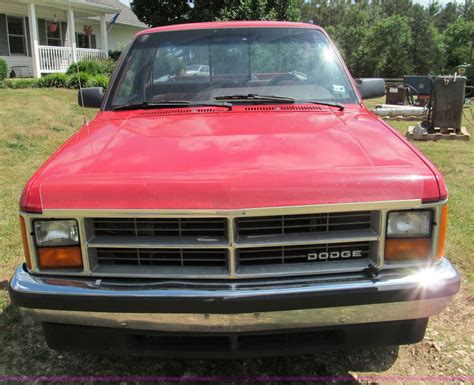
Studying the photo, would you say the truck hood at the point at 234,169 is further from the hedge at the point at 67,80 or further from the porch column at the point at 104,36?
the porch column at the point at 104,36

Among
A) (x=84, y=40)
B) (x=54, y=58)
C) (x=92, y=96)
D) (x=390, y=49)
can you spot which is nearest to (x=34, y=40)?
(x=54, y=58)

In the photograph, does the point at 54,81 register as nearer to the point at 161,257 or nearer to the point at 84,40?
the point at 84,40

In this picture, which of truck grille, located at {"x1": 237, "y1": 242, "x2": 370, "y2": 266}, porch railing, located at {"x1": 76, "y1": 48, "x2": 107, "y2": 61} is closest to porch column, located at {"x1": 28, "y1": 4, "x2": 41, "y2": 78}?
porch railing, located at {"x1": 76, "y1": 48, "x2": 107, "y2": 61}

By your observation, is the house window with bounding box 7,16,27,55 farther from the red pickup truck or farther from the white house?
the red pickup truck

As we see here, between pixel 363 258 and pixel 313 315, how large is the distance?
35 cm

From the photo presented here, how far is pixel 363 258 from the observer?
214 cm

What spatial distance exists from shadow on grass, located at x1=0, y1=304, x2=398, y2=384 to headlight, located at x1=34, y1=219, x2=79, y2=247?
0.94 metres

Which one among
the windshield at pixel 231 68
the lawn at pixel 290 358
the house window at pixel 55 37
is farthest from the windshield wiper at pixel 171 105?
the house window at pixel 55 37

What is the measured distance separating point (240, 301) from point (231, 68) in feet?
6.57

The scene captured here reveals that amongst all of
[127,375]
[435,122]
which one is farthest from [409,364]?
[435,122]

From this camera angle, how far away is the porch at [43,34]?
18.2 metres

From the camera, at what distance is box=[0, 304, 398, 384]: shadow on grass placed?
103 inches

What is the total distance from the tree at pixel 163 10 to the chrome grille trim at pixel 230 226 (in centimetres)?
2099

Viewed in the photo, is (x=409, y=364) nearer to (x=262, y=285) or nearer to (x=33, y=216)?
(x=262, y=285)
